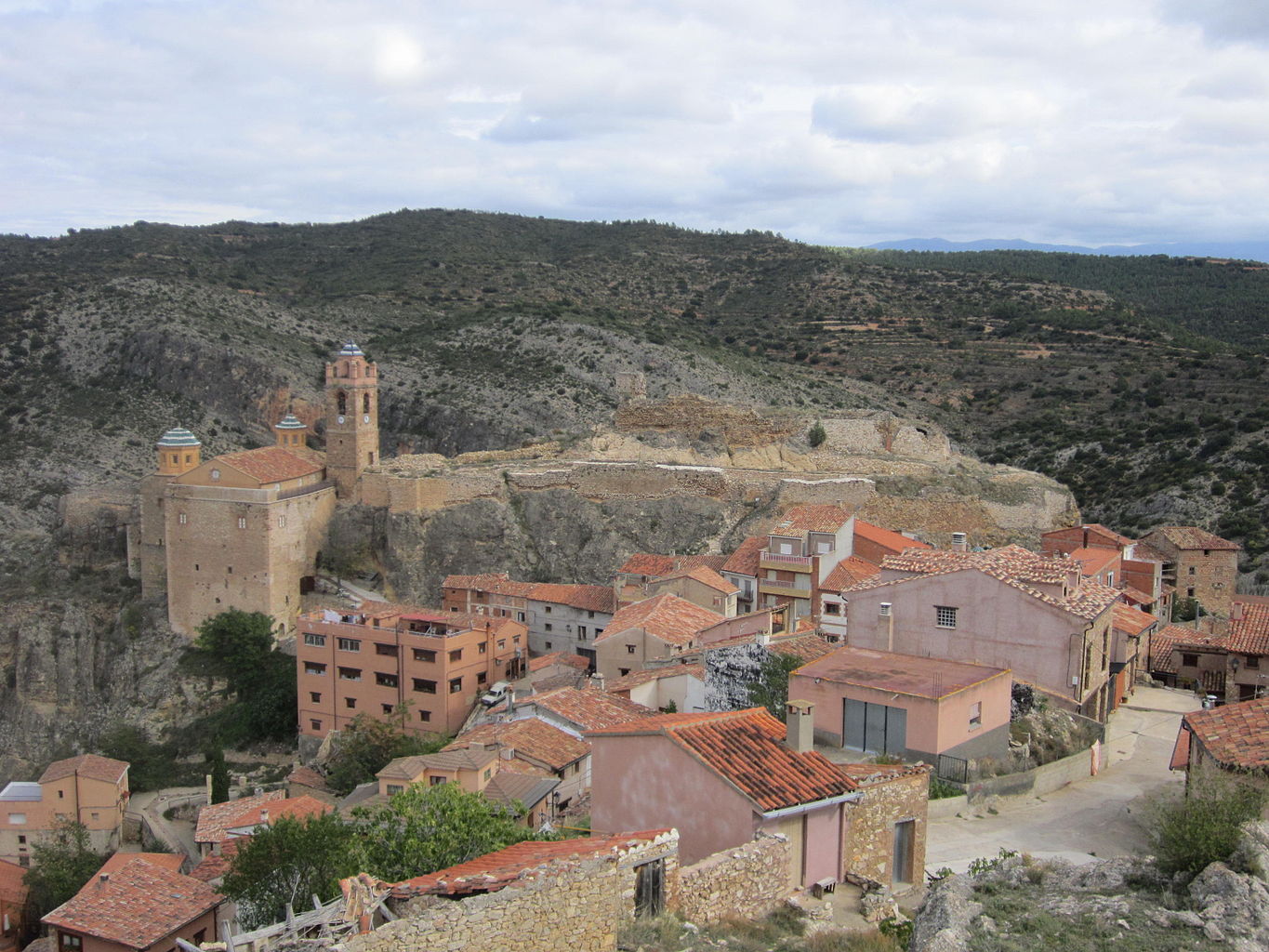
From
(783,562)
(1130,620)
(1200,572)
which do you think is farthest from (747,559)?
(1200,572)

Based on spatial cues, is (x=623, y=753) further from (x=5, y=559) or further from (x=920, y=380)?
(x=920, y=380)

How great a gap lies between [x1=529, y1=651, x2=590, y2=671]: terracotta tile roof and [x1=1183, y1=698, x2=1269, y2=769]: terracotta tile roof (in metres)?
17.2

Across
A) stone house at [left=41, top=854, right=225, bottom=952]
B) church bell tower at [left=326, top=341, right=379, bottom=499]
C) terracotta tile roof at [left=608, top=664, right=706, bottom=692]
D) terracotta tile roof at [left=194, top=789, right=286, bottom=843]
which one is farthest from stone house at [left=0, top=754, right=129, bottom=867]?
terracotta tile roof at [left=608, top=664, right=706, bottom=692]

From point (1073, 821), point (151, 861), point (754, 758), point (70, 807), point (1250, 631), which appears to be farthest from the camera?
point (70, 807)

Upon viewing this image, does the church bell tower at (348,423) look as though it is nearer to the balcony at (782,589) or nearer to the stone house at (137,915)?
the balcony at (782,589)

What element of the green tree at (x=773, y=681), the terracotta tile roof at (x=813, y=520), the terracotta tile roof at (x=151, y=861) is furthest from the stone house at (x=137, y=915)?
the terracotta tile roof at (x=813, y=520)

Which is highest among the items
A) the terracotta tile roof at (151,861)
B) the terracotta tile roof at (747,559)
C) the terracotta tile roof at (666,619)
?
the terracotta tile roof at (747,559)

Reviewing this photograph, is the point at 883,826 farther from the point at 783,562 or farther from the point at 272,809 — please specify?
Answer: the point at 783,562

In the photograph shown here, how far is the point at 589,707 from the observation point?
21.7 metres

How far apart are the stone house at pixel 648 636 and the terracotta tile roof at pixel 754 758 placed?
13377 mm

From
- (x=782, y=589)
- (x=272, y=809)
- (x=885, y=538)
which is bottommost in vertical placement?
(x=272, y=809)

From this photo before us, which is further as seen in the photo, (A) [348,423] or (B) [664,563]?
(A) [348,423]

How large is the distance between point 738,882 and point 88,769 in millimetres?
23225

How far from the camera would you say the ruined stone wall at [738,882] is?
891 centimetres
